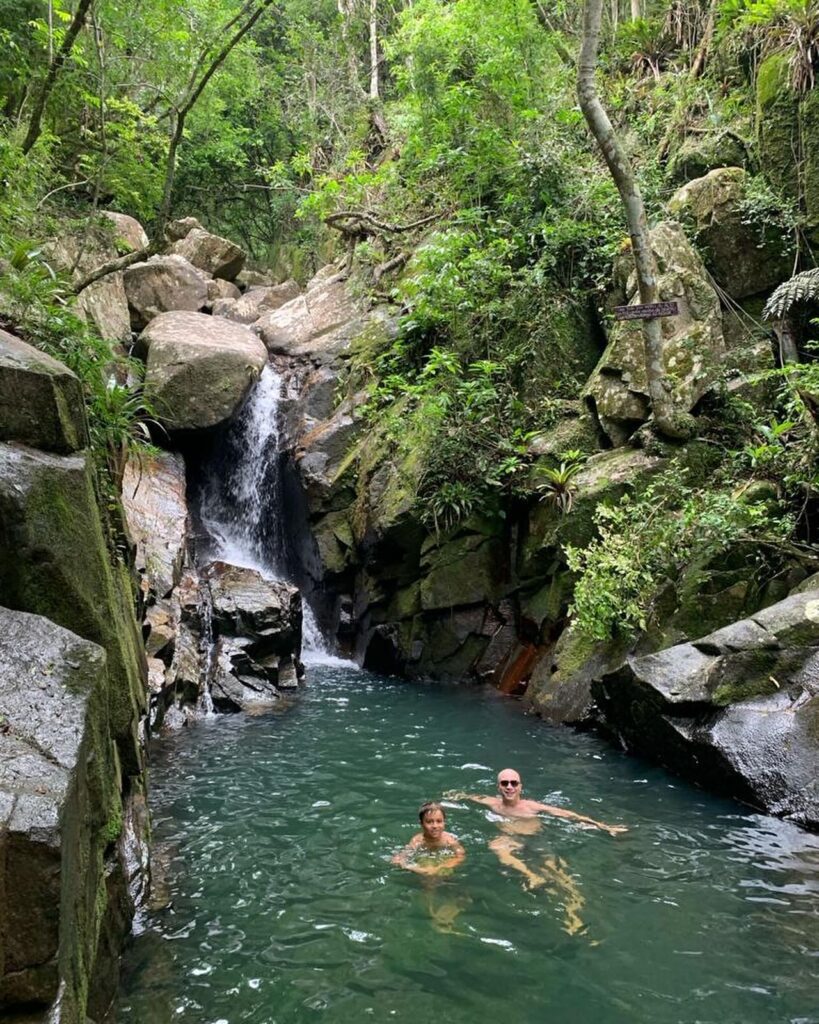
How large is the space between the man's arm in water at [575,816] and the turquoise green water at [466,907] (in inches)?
5.3

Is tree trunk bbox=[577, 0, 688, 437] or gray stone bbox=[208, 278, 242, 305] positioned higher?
gray stone bbox=[208, 278, 242, 305]

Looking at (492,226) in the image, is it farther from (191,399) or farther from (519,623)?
(519,623)

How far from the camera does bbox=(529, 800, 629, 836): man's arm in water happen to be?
669cm

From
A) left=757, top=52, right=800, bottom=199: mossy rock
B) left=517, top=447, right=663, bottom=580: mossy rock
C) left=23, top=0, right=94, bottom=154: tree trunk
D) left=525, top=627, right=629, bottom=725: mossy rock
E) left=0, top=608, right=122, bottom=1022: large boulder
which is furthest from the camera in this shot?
left=757, top=52, right=800, bottom=199: mossy rock

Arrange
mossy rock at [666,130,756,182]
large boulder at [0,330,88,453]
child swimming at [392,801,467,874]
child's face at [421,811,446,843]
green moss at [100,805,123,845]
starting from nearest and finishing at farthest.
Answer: green moss at [100,805,123,845] < large boulder at [0,330,88,453] < child swimming at [392,801,467,874] < child's face at [421,811,446,843] < mossy rock at [666,130,756,182]

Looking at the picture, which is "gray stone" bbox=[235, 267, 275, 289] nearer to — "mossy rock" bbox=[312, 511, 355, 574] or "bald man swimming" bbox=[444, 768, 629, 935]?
"mossy rock" bbox=[312, 511, 355, 574]

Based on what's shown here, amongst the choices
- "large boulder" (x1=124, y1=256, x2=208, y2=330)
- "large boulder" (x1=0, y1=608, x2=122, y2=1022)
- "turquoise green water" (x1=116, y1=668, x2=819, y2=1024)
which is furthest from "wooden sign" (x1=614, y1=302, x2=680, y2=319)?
"large boulder" (x1=124, y1=256, x2=208, y2=330)

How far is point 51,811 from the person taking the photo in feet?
9.53

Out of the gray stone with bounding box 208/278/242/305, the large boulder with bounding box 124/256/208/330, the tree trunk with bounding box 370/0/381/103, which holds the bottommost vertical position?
the large boulder with bounding box 124/256/208/330

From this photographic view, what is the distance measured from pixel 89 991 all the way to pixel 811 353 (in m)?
12.0

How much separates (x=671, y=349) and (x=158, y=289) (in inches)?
558

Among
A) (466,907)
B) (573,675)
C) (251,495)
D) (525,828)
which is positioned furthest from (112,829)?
(251,495)

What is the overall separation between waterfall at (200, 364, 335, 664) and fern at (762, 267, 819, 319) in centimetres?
1050

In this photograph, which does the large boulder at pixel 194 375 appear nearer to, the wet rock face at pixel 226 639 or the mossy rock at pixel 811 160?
the wet rock face at pixel 226 639
